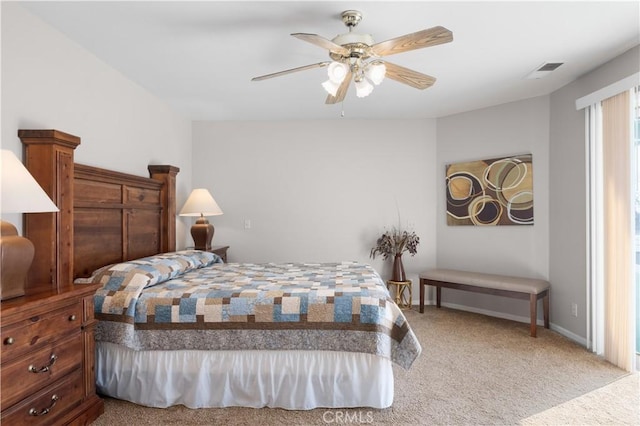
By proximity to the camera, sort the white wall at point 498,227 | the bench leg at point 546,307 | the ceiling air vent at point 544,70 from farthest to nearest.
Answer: the white wall at point 498,227 < the bench leg at point 546,307 < the ceiling air vent at point 544,70

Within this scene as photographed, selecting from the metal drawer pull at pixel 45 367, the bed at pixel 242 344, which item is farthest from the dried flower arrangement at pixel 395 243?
the metal drawer pull at pixel 45 367

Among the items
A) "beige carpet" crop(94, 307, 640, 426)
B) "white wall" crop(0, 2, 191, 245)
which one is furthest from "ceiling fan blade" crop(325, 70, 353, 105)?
"beige carpet" crop(94, 307, 640, 426)

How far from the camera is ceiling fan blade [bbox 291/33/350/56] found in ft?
Result: 6.10

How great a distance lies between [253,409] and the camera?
2176mm

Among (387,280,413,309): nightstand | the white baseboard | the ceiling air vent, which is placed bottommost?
the white baseboard

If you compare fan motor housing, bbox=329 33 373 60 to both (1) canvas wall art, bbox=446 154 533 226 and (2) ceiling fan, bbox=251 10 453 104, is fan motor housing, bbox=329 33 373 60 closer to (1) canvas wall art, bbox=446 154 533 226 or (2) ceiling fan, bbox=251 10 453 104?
(2) ceiling fan, bbox=251 10 453 104

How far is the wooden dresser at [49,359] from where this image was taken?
155 centimetres

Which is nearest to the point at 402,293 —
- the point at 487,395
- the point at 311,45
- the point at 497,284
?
the point at 497,284

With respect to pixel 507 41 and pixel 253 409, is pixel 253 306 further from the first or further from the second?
pixel 507 41

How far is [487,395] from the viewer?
2.36 m

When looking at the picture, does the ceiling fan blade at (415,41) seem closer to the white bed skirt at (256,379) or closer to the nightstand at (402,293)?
the white bed skirt at (256,379)

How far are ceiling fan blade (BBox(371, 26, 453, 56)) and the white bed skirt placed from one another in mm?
1728

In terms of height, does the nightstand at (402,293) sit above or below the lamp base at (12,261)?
below

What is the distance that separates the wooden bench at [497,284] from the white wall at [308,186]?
51 cm
